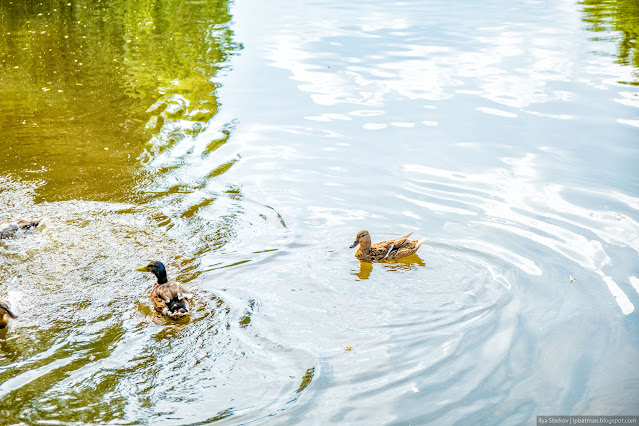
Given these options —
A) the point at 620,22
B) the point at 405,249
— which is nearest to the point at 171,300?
the point at 405,249

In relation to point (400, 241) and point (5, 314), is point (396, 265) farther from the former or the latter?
point (5, 314)

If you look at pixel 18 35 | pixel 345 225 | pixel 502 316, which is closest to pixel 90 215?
pixel 345 225

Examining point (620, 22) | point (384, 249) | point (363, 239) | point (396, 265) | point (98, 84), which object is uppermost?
point (620, 22)

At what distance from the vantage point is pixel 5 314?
6.43 m

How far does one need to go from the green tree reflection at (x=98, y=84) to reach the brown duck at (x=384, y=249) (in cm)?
342

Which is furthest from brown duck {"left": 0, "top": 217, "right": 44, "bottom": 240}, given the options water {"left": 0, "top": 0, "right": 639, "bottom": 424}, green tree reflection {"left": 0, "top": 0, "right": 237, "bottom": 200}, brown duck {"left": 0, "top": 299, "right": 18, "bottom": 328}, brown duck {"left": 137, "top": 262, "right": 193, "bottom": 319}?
brown duck {"left": 137, "top": 262, "right": 193, "bottom": 319}

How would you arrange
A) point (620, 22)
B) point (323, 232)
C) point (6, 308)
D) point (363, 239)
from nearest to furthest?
point (6, 308), point (363, 239), point (323, 232), point (620, 22)

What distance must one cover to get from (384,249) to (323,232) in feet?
3.09

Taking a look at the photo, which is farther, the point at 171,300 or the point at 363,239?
the point at 363,239

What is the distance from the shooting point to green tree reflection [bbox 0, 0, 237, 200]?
1042cm

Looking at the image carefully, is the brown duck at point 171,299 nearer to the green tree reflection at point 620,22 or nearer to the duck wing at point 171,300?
the duck wing at point 171,300

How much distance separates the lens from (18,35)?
63.9 feet

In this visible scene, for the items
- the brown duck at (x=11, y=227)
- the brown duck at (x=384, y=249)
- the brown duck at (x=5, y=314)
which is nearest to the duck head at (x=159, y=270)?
the brown duck at (x=5, y=314)

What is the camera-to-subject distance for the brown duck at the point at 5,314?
6386mm
